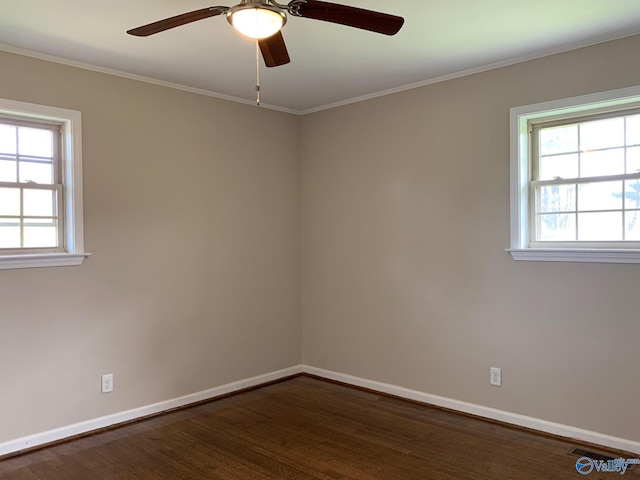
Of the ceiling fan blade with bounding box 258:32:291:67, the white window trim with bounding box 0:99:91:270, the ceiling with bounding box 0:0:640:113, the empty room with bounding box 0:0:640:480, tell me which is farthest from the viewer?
the white window trim with bounding box 0:99:91:270

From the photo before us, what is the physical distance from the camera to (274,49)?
94.5 inches

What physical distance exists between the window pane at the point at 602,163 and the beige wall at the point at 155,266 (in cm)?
252

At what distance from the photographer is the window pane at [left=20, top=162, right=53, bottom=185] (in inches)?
132

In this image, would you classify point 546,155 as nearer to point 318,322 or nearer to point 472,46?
point 472,46

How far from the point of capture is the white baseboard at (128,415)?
127 inches

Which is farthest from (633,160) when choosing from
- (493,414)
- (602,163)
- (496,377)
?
(493,414)

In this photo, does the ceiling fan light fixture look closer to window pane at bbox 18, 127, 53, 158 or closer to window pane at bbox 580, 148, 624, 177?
window pane at bbox 18, 127, 53, 158

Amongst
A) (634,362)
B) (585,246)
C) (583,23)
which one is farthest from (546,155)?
(634,362)

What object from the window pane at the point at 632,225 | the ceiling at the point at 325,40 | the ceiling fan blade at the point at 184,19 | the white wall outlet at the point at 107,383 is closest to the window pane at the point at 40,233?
the white wall outlet at the point at 107,383

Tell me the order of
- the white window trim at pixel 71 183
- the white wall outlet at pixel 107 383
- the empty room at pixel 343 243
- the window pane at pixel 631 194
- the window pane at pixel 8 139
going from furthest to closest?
the white wall outlet at pixel 107 383 < the white window trim at pixel 71 183 < the window pane at pixel 8 139 < the window pane at pixel 631 194 < the empty room at pixel 343 243

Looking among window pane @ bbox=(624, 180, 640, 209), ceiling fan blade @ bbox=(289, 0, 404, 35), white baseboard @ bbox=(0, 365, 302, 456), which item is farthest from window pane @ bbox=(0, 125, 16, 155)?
window pane @ bbox=(624, 180, 640, 209)

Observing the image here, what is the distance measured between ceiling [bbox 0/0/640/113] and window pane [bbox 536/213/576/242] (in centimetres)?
108

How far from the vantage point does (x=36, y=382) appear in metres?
3.31

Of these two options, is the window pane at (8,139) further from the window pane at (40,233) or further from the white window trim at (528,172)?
Result: the white window trim at (528,172)
